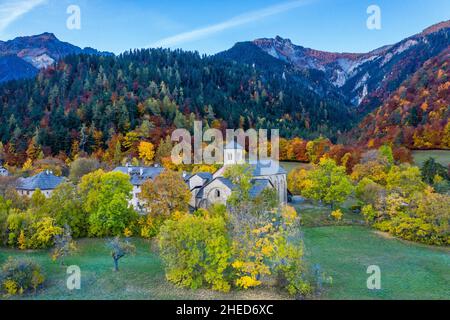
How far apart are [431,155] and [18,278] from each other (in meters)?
87.7

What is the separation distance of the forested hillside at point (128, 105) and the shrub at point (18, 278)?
81.1 metres

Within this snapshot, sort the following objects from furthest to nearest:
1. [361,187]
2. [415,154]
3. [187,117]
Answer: [187,117] → [415,154] → [361,187]

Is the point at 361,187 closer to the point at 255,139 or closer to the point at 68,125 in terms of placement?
the point at 255,139

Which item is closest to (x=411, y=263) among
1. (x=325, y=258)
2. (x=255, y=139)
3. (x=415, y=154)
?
(x=325, y=258)

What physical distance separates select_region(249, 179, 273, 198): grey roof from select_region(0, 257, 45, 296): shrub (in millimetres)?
25668

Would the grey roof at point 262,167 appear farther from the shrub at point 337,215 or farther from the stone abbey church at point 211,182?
the shrub at point 337,215

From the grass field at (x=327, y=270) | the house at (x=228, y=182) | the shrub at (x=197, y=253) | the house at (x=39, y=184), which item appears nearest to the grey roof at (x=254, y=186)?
the house at (x=228, y=182)

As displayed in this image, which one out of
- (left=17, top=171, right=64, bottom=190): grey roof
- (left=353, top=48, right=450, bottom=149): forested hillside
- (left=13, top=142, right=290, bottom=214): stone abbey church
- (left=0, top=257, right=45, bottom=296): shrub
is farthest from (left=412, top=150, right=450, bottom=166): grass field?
(left=0, top=257, right=45, bottom=296): shrub

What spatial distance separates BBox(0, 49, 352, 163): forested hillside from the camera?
372 feet

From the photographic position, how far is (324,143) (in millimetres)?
103750

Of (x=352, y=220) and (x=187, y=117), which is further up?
(x=187, y=117)

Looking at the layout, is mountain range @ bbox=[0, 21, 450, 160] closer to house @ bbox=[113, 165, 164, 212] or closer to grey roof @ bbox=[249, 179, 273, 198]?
house @ bbox=[113, 165, 164, 212]

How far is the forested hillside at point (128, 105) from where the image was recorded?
11344 centimetres
